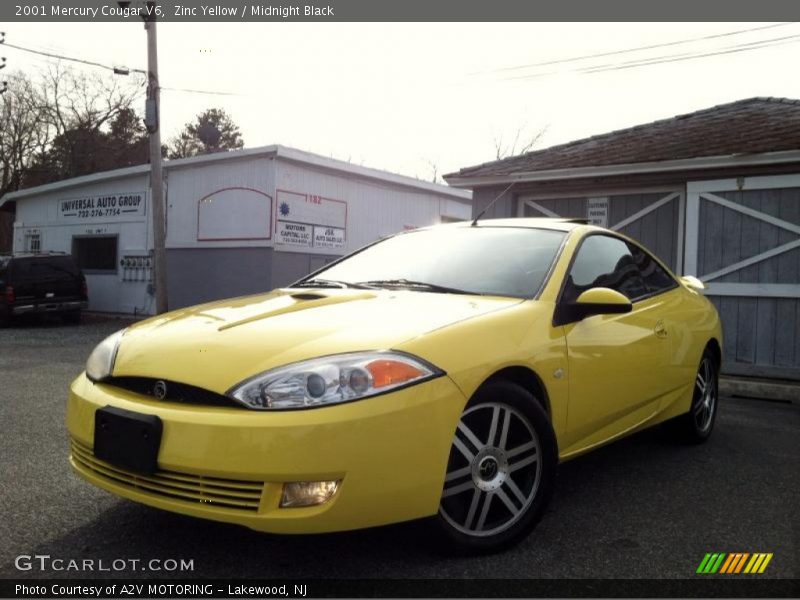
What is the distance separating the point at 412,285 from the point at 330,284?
1.69ft

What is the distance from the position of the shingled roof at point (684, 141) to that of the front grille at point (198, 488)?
7.43 metres

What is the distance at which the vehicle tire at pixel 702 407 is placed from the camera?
14.8ft

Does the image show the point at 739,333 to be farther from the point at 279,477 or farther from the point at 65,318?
the point at 65,318

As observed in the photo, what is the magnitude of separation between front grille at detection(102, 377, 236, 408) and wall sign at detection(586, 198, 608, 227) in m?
7.72

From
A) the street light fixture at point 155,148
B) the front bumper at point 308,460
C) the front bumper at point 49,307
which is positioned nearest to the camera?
the front bumper at point 308,460

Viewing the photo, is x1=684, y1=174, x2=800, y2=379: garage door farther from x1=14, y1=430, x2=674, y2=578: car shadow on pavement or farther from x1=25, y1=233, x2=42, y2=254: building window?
x1=25, y1=233, x2=42, y2=254: building window

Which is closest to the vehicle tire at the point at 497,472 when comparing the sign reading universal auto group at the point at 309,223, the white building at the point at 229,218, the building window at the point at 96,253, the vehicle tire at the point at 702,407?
the vehicle tire at the point at 702,407

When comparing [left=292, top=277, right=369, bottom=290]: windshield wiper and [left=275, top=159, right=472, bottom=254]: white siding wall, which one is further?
[left=275, top=159, right=472, bottom=254]: white siding wall

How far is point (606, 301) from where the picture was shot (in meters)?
3.05

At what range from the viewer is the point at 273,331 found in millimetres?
2592

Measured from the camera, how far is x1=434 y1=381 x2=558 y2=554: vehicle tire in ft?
8.30

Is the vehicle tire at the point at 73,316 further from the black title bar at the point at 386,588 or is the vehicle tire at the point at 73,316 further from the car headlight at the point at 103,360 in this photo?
the black title bar at the point at 386,588

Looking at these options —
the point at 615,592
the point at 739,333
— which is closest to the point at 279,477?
the point at 615,592

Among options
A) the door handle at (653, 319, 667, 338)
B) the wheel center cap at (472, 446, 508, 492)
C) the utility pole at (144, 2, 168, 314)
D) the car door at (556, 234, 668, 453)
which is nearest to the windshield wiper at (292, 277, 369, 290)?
the car door at (556, 234, 668, 453)
